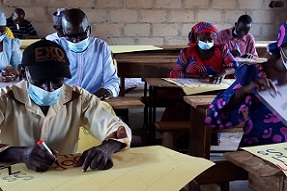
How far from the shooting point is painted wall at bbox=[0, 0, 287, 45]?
26.3 feet

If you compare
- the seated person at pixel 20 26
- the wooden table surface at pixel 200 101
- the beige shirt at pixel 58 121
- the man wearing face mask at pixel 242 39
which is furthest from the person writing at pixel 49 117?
the seated person at pixel 20 26

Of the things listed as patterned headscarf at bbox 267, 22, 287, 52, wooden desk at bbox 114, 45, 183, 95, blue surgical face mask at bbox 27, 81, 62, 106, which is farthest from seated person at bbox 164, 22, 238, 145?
blue surgical face mask at bbox 27, 81, 62, 106

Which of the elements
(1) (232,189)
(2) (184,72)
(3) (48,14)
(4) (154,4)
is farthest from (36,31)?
(1) (232,189)

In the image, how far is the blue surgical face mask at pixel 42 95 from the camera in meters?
1.72

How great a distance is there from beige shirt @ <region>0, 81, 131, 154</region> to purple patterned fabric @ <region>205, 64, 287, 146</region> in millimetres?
595

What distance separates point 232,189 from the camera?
133 inches

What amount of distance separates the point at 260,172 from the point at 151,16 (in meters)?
7.17

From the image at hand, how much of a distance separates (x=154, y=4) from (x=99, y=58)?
5.21 metres

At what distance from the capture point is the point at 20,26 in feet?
25.3

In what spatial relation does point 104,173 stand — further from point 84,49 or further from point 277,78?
point 84,49

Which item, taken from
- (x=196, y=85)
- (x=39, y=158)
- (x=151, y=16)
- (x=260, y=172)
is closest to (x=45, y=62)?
(x=39, y=158)

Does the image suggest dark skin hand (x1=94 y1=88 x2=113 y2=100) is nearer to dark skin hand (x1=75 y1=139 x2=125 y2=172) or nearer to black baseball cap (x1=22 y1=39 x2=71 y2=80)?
black baseball cap (x1=22 y1=39 x2=71 y2=80)

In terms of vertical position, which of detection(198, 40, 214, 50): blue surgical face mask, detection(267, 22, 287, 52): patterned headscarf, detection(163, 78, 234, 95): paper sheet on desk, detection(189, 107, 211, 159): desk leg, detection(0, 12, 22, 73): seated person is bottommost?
detection(189, 107, 211, 159): desk leg

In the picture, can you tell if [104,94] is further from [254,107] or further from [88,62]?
[254,107]
